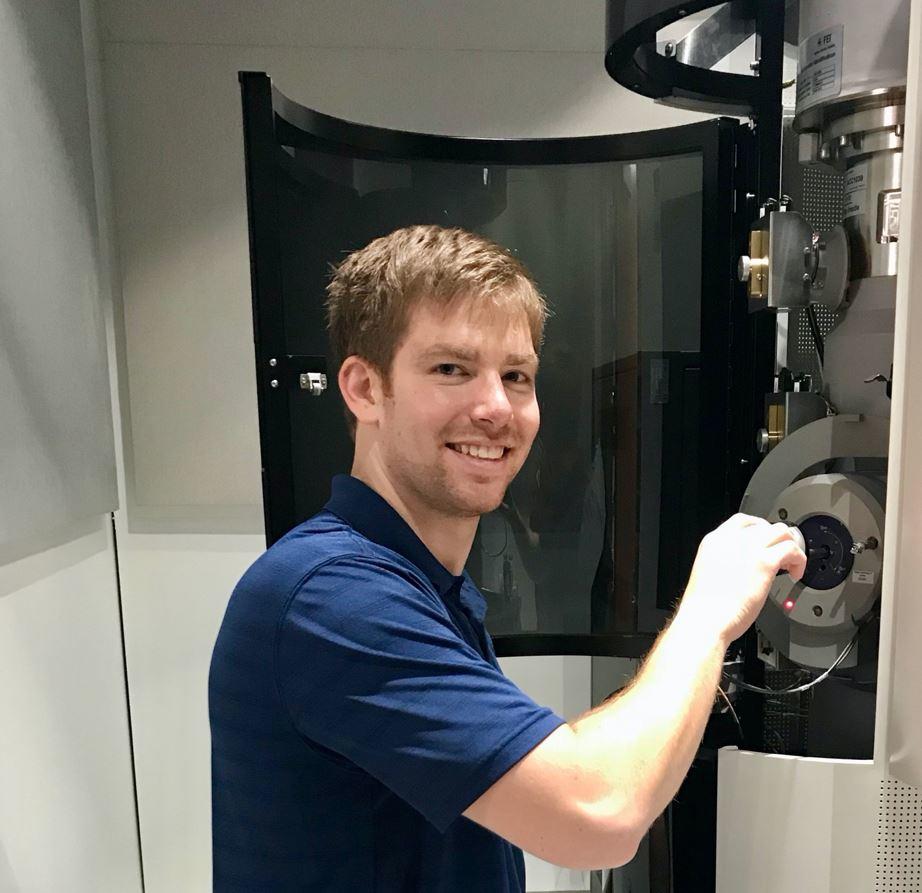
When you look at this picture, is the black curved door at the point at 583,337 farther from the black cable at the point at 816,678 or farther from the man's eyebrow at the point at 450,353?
the man's eyebrow at the point at 450,353

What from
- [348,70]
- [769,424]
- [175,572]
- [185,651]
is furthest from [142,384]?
[769,424]

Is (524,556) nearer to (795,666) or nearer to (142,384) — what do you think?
(795,666)

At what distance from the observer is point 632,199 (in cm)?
147

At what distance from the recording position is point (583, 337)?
59.7 inches

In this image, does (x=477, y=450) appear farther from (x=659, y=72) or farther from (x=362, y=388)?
(x=659, y=72)

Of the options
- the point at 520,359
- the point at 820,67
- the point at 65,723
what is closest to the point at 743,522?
the point at 520,359

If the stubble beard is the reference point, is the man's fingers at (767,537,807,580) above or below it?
below

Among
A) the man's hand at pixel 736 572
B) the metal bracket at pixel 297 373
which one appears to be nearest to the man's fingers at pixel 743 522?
the man's hand at pixel 736 572

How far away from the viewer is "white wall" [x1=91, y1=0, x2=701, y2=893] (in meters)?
1.75

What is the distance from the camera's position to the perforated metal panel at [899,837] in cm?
106

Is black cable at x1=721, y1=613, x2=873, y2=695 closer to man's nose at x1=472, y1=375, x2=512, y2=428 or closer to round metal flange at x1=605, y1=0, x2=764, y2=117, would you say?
man's nose at x1=472, y1=375, x2=512, y2=428

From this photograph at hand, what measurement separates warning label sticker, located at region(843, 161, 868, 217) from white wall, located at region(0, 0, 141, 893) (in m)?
1.37

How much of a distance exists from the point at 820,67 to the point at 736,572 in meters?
0.77

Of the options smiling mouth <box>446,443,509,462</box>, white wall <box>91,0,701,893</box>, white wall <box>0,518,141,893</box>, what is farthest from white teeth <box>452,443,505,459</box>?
white wall <box>91,0,701,893</box>
